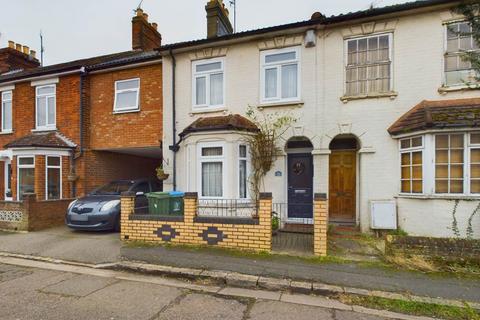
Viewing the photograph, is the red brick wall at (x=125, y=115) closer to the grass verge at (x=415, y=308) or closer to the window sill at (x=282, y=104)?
the window sill at (x=282, y=104)

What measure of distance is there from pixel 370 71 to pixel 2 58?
1800 centimetres

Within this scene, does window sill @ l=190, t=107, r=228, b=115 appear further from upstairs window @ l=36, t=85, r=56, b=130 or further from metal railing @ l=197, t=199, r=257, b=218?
upstairs window @ l=36, t=85, r=56, b=130

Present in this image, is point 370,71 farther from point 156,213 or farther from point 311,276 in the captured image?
point 156,213

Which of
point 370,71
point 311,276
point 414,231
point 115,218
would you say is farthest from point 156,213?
point 370,71

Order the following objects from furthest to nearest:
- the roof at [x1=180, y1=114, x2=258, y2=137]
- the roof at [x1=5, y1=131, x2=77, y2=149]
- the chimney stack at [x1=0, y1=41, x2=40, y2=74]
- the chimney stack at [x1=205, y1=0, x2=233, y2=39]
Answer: the chimney stack at [x1=0, y1=41, x2=40, y2=74], the chimney stack at [x1=205, y1=0, x2=233, y2=39], the roof at [x1=5, y1=131, x2=77, y2=149], the roof at [x1=180, y1=114, x2=258, y2=137]

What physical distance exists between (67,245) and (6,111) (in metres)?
8.72

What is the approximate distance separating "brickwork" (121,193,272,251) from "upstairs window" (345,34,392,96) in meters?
4.35

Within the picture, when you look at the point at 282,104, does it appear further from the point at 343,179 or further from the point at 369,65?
the point at 343,179

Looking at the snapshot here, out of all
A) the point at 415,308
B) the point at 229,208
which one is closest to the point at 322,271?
the point at 415,308

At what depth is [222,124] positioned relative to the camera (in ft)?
25.2

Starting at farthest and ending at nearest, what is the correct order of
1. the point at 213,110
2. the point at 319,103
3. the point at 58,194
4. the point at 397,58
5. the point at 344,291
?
the point at 58,194
the point at 213,110
the point at 319,103
the point at 397,58
the point at 344,291

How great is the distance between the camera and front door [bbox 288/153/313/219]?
8.29 m

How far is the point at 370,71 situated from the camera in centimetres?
747

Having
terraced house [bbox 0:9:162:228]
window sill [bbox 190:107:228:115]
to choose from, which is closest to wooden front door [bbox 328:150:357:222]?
window sill [bbox 190:107:228:115]
